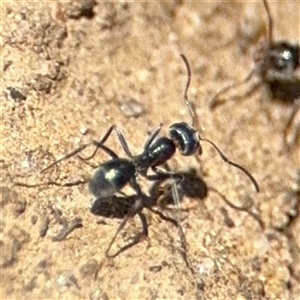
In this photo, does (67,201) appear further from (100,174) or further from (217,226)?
(217,226)

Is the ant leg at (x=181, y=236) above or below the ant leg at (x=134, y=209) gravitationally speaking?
below

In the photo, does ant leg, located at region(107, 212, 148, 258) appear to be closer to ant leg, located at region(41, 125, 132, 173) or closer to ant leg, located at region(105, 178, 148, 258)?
ant leg, located at region(105, 178, 148, 258)

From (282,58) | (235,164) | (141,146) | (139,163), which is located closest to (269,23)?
(282,58)

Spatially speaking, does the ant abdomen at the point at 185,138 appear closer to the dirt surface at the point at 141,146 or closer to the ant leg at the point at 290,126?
the dirt surface at the point at 141,146

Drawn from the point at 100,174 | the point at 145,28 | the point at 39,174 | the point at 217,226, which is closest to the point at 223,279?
the point at 217,226

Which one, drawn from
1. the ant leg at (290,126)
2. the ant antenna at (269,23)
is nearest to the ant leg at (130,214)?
the ant leg at (290,126)

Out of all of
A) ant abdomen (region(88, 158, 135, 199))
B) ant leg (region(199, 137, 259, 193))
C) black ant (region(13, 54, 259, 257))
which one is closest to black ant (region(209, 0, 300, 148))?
ant leg (region(199, 137, 259, 193))
